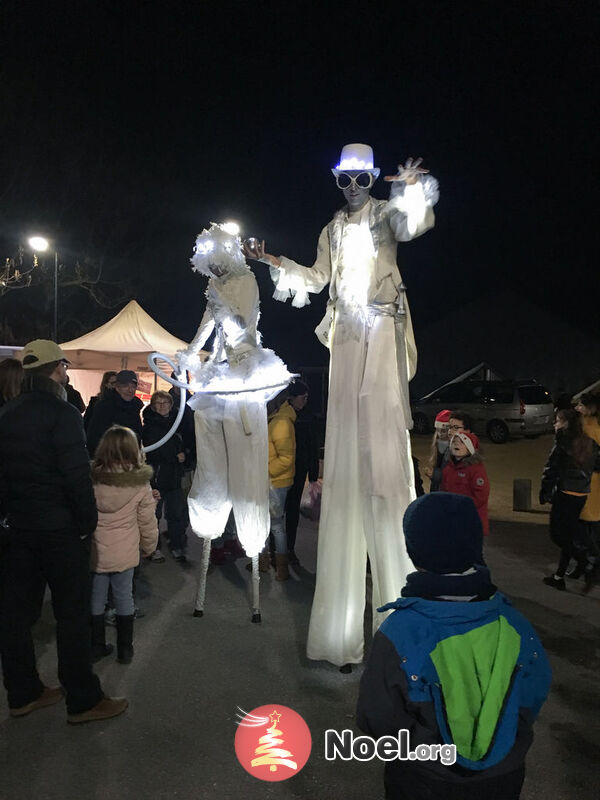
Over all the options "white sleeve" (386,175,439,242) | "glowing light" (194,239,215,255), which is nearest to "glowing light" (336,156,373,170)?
"white sleeve" (386,175,439,242)

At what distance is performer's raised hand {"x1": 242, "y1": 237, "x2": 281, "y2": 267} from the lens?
4012mm

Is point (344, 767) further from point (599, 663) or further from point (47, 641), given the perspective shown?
point (47, 641)

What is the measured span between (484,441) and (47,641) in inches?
619

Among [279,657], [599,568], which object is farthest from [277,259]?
[599,568]

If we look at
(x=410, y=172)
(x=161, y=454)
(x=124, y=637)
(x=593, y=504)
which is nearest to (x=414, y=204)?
(x=410, y=172)

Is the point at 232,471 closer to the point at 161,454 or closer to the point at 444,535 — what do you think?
the point at 161,454

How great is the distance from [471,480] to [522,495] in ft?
15.1

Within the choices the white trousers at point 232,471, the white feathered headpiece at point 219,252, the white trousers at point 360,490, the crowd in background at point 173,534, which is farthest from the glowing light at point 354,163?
the crowd in background at point 173,534

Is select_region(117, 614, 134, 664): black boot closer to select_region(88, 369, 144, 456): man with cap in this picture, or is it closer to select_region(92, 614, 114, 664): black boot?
select_region(92, 614, 114, 664): black boot

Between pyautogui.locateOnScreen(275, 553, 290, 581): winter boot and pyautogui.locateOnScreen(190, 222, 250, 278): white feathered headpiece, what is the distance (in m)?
2.73

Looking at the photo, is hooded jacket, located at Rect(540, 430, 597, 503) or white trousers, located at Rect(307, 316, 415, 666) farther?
hooded jacket, located at Rect(540, 430, 597, 503)

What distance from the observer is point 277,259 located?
409cm

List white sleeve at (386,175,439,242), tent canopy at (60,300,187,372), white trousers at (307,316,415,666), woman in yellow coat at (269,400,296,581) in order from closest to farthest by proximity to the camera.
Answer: white sleeve at (386,175,439,242), white trousers at (307,316,415,666), woman in yellow coat at (269,400,296,581), tent canopy at (60,300,187,372)

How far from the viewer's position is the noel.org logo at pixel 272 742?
2799mm
